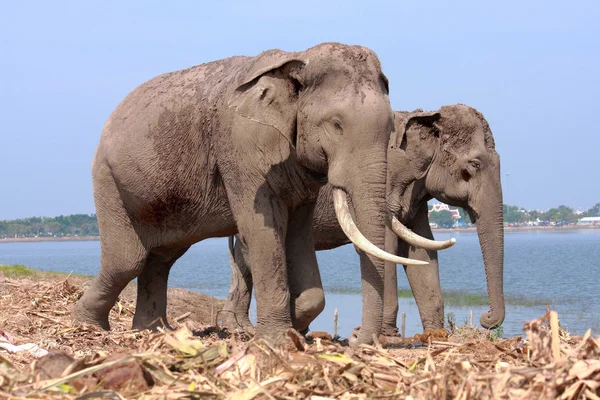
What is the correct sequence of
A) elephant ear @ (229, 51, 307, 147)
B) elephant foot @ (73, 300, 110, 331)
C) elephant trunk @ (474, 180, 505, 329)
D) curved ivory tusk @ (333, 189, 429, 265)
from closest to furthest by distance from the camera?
curved ivory tusk @ (333, 189, 429, 265) < elephant ear @ (229, 51, 307, 147) < elephant foot @ (73, 300, 110, 331) < elephant trunk @ (474, 180, 505, 329)

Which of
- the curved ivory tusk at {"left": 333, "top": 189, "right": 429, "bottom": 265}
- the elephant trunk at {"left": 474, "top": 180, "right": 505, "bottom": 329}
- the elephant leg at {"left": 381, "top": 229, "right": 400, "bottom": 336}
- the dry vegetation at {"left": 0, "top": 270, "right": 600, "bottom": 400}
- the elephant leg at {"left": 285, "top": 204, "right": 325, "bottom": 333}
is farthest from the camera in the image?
the elephant leg at {"left": 381, "top": 229, "right": 400, "bottom": 336}

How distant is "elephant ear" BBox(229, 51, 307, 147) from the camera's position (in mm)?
7699

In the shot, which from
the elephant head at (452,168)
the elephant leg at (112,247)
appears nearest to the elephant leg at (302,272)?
the elephant leg at (112,247)

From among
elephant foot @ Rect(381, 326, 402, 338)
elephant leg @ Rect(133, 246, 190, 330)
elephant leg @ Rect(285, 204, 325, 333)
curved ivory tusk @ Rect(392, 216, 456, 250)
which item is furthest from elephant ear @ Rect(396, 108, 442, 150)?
elephant leg @ Rect(285, 204, 325, 333)

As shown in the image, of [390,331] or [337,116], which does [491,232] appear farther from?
[337,116]

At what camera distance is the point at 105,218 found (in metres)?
9.22

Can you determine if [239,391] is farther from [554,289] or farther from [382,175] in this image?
[554,289]

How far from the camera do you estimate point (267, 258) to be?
25.5ft

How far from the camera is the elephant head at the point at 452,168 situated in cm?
1120

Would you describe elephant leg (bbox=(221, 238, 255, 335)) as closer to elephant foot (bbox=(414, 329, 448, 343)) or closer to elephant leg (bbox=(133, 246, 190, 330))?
elephant leg (bbox=(133, 246, 190, 330))

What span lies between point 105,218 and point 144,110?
1.09m

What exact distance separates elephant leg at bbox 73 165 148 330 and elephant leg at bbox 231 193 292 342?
1.59 m

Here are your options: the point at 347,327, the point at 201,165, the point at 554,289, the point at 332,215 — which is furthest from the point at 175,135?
the point at 554,289

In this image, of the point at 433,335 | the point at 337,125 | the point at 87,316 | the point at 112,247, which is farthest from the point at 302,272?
the point at 433,335
